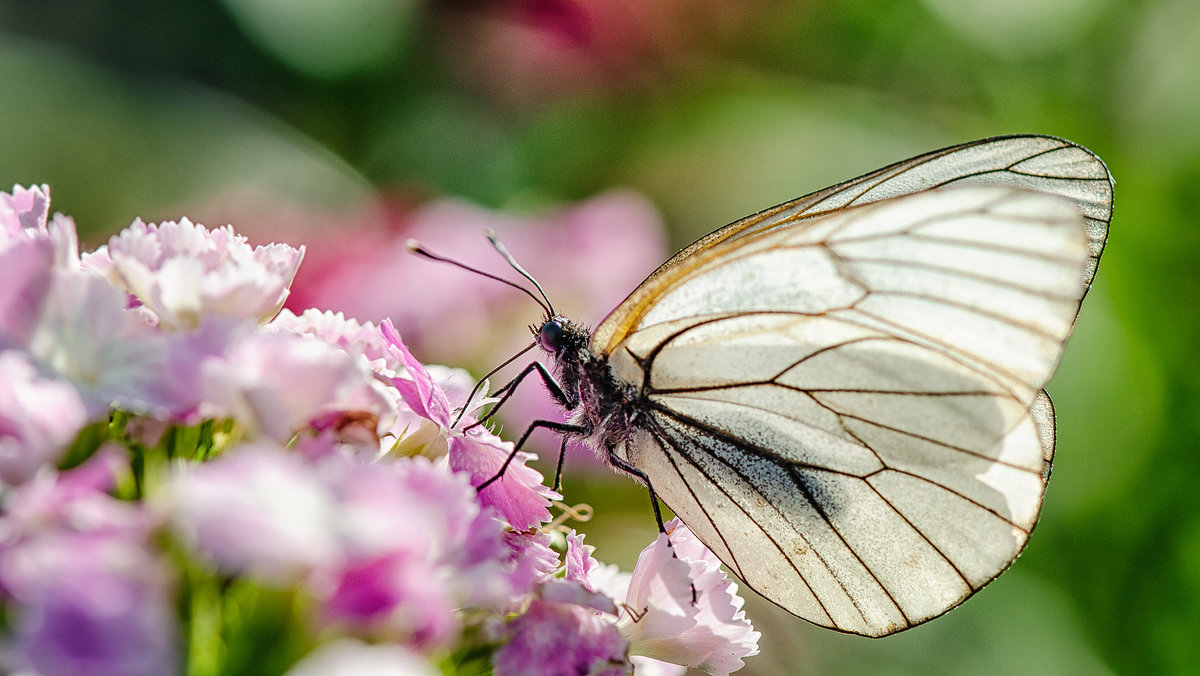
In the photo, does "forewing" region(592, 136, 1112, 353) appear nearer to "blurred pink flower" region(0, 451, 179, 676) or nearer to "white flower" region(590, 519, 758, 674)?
"white flower" region(590, 519, 758, 674)

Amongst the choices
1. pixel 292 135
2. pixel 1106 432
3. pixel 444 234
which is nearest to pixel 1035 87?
pixel 1106 432

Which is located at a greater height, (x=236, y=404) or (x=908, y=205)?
(x=908, y=205)

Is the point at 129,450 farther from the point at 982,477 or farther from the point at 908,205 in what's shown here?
the point at 982,477

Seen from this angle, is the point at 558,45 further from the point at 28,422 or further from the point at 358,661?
the point at 358,661

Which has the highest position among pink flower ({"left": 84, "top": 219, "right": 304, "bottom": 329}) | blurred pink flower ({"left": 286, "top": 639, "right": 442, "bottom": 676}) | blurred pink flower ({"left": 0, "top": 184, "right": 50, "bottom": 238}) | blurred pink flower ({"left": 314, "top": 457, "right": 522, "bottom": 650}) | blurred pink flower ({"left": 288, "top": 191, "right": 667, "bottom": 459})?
blurred pink flower ({"left": 288, "top": 191, "right": 667, "bottom": 459})

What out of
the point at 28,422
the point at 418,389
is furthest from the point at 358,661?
the point at 418,389

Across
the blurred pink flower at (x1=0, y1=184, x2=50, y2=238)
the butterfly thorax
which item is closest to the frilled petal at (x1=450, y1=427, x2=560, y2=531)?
the butterfly thorax

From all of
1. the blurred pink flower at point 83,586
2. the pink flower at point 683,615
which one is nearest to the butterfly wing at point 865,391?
the pink flower at point 683,615

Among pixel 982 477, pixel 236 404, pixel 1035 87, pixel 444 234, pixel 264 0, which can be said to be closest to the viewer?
pixel 236 404
